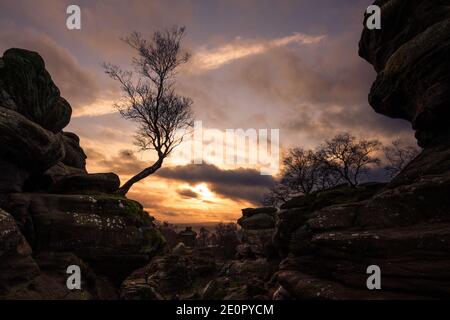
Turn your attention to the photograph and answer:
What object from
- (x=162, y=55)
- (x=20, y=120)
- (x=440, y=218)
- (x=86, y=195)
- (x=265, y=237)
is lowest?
(x=265, y=237)

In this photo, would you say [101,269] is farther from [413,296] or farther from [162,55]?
[162,55]

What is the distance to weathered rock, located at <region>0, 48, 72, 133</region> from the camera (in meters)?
14.6

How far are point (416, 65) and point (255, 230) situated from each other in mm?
39461

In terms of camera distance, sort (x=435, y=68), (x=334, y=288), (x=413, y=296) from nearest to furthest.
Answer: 1. (x=413, y=296)
2. (x=334, y=288)
3. (x=435, y=68)

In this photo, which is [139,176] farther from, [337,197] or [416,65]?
[416,65]

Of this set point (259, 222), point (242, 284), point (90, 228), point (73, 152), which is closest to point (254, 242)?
point (259, 222)

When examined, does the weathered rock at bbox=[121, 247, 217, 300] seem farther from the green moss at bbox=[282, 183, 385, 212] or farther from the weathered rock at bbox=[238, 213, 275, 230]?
the green moss at bbox=[282, 183, 385, 212]

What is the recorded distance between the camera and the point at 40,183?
16.2m

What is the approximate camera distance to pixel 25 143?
13.3 m

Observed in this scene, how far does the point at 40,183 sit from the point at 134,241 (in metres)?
6.83

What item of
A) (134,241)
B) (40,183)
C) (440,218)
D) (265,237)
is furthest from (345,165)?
(40,183)

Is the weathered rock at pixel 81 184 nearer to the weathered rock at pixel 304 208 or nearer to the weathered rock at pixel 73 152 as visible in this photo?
the weathered rock at pixel 73 152

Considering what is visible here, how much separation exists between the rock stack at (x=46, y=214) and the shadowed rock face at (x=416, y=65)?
1794 cm
